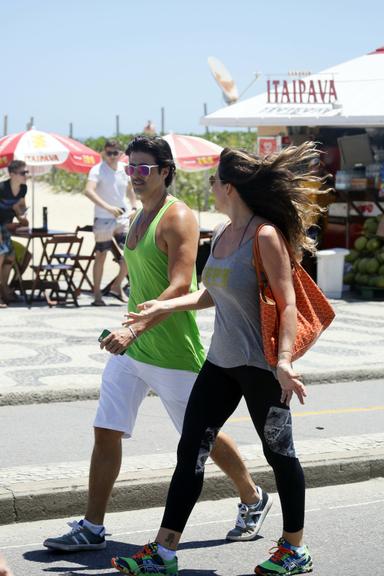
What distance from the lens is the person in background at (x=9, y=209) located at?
1497 cm

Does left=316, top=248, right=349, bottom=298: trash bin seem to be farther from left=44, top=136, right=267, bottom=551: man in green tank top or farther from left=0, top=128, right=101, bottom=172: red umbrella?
left=44, top=136, right=267, bottom=551: man in green tank top

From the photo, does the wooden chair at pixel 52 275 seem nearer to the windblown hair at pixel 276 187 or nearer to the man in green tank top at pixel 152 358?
the man in green tank top at pixel 152 358

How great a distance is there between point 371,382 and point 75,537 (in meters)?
5.50

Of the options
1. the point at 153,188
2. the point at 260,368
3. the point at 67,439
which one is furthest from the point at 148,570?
the point at 67,439

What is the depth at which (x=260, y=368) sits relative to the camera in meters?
5.16

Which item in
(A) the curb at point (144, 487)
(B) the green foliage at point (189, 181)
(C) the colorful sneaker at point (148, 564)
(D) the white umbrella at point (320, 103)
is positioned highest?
(D) the white umbrella at point (320, 103)

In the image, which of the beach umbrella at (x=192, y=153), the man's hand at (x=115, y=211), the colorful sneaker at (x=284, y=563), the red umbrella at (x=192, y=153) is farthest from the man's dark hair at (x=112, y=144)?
the colorful sneaker at (x=284, y=563)

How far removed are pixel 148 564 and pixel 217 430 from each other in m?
0.66

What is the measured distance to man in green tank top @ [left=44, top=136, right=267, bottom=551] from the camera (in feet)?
18.6

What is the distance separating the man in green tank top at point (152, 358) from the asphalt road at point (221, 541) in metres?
0.16

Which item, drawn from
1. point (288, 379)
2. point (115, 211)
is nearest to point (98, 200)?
point (115, 211)

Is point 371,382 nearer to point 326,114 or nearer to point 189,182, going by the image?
point 326,114

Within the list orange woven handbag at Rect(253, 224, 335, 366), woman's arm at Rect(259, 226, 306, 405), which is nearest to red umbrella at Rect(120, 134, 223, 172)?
orange woven handbag at Rect(253, 224, 335, 366)

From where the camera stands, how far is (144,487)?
6.52m
